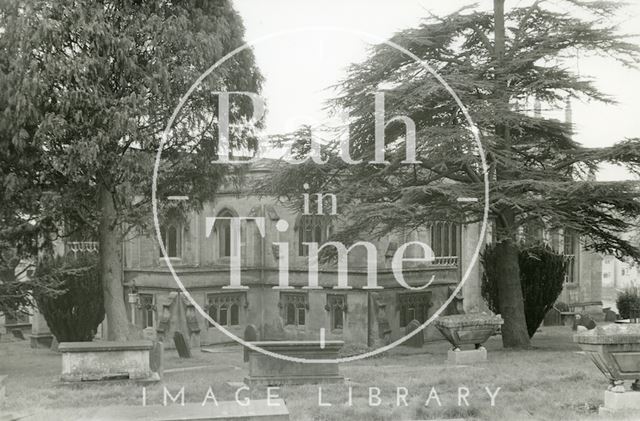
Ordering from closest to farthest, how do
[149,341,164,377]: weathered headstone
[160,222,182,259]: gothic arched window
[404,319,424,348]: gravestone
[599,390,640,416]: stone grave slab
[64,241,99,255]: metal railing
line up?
[599,390,640,416]: stone grave slab → [149,341,164,377]: weathered headstone → [404,319,424,348]: gravestone → [64,241,99,255]: metal railing → [160,222,182,259]: gothic arched window

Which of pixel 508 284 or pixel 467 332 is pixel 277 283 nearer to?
pixel 508 284

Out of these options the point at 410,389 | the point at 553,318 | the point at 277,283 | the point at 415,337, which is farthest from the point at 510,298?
the point at 553,318

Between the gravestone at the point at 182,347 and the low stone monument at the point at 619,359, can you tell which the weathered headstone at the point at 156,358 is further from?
the low stone monument at the point at 619,359

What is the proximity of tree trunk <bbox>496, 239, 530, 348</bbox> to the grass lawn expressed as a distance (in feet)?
2.37

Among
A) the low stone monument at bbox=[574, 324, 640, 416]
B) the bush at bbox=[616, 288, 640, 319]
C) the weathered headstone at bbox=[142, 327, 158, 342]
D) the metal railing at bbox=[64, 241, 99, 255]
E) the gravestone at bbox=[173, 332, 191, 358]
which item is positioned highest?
the metal railing at bbox=[64, 241, 99, 255]

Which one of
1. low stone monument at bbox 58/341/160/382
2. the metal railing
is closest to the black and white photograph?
low stone monument at bbox 58/341/160/382

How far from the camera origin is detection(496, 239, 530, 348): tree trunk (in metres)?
18.8

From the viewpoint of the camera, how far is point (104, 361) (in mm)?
14438

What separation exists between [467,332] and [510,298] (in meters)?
3.09

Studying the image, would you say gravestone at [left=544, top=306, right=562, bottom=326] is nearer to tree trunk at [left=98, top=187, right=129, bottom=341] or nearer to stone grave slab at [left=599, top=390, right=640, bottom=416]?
tree trunk at [left=98, top=187, right=129, bottom=341]

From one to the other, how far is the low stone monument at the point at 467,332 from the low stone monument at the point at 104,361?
254 inches

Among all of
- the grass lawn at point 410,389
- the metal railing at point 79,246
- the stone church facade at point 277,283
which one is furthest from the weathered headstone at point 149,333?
the grass lawn at point 410,389

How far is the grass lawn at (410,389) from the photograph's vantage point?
1023cm

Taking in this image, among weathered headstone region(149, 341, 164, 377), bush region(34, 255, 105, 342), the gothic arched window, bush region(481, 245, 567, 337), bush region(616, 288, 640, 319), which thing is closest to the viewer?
weathered headstone region(149, 341, 164, 377)
